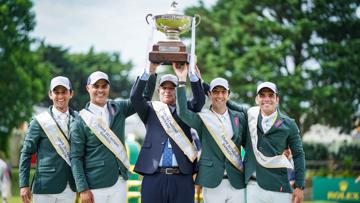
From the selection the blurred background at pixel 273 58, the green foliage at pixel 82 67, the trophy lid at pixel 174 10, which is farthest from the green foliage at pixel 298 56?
the green foliage at pixel 82 67

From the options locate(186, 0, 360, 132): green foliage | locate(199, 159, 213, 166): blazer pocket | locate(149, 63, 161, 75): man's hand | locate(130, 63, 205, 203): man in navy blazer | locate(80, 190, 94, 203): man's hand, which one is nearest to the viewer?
locate(80, 190, 94, 203): man's hand

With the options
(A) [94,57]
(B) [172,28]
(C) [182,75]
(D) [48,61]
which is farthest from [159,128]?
(A) [94,57]

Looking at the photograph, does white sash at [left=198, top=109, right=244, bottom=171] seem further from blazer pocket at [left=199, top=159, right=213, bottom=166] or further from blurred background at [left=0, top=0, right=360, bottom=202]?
blurred background at [left=0, top=0, right=360, bottom=202]

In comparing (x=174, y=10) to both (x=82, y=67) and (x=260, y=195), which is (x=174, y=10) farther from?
(x=82, y=67)

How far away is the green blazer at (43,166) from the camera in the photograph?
6473 millimetres

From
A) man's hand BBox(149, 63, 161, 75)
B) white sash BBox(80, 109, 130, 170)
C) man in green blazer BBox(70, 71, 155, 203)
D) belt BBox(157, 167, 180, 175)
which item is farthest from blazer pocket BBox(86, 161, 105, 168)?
man's hand BBox(149, 63, 161, 75)

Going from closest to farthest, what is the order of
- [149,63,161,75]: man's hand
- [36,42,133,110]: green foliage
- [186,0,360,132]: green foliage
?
[149,63,161,75]: man's hand → [186,0,360,132]: green foliage → [36,42,133,110]: green foliage

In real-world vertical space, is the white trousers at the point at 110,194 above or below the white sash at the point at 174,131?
below

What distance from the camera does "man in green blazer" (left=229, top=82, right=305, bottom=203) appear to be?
6328 mm

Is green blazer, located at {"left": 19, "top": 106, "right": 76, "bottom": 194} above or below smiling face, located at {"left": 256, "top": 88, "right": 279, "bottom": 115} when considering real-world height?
below

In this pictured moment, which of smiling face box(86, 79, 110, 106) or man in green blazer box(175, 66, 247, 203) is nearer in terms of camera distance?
man in green blazer box(175, 66, 247, 203)

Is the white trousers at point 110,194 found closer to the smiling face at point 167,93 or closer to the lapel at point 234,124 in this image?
the smiling face at point 167,93

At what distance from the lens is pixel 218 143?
252 inches

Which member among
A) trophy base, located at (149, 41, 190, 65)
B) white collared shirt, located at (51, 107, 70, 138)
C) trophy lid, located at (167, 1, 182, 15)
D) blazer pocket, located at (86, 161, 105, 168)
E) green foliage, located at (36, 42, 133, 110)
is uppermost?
green foliage, located at (36, 42, 133, 110)
